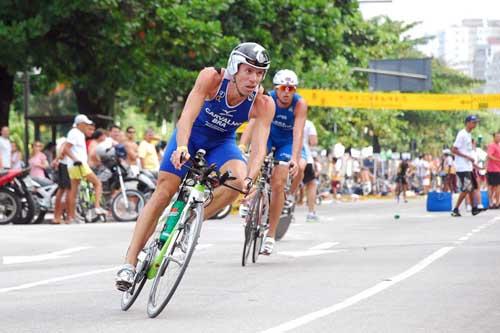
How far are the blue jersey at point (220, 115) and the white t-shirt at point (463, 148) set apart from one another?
51.1ft

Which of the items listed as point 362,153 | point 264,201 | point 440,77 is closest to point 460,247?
point 264,201

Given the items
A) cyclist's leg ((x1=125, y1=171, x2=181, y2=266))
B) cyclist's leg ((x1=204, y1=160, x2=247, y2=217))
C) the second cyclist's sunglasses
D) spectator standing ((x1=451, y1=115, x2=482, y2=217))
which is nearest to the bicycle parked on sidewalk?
cyclist's leg ((x1=125, y1=171, x2=181, y2=266))

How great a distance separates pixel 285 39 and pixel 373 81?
20943 mm

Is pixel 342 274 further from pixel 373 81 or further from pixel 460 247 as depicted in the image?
pixel 373 81

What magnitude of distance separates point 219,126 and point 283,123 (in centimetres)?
508

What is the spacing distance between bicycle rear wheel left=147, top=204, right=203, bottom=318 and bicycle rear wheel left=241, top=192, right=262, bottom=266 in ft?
13.5

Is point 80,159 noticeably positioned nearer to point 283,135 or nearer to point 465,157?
point 465,157

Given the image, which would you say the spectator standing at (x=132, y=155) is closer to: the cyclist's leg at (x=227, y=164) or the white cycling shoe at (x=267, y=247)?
the white cycling shoe at (x=267, y=247)

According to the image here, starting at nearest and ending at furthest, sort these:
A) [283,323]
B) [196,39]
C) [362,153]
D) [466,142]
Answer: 1. [283,323]
2. [466,142]
3. [196,39]
4. [362,153]

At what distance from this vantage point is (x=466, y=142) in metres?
25.1

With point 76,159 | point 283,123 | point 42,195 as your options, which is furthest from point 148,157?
point 283,123

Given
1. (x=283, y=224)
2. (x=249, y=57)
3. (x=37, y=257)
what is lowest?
(x=37, y=257)

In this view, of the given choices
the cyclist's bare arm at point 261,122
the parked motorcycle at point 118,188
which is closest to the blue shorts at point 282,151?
the cyclist's bare arm at point 261,122

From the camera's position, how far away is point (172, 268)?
8586 mm
